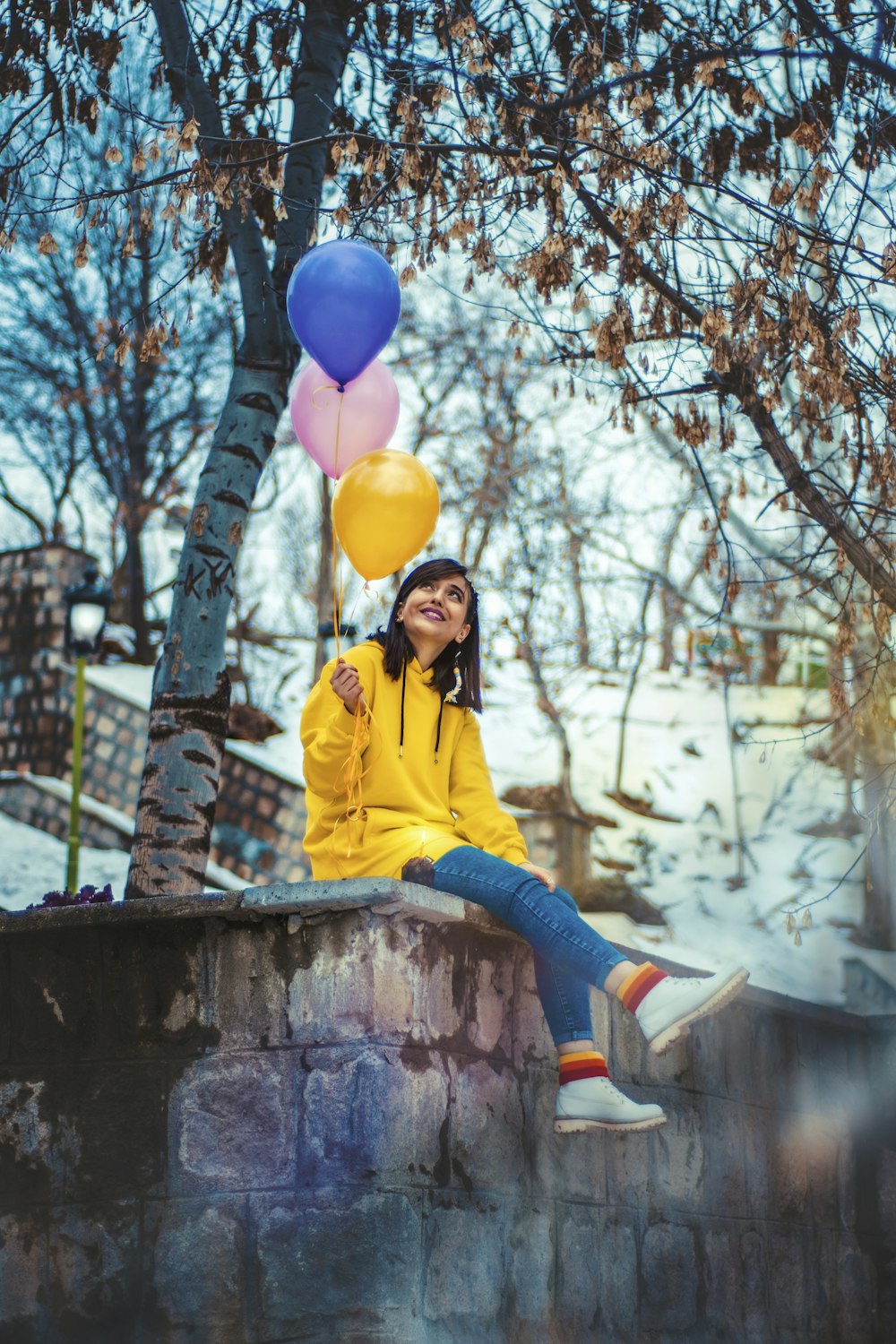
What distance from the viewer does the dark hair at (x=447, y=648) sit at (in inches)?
155

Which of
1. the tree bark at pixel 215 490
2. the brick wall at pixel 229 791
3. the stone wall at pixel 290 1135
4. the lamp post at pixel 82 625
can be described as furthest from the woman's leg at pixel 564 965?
the brick wall at pixel 229 791

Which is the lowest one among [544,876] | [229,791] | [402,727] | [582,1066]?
[582,1066]

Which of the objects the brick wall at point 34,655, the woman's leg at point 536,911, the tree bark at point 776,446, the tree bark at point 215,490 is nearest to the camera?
the woman's leg at point 536,911

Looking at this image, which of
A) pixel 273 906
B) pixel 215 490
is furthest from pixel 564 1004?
pixel 215 490

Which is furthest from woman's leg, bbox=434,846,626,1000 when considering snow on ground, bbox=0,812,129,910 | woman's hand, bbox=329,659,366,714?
snow on ground, bbox=0,812,129,910

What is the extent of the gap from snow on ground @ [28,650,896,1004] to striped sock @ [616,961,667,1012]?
9404 mm

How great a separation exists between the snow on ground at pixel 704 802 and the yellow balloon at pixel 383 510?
9124 mm

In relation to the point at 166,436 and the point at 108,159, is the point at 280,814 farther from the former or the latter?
the point at 108,159

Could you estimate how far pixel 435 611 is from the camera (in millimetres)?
3934

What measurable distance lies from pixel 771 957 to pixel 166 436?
11290 millimetres

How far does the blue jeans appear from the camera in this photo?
3.36 m

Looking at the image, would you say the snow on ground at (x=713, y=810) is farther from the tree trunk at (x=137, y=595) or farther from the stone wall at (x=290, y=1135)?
the stone wall at (x=290, y=1135)

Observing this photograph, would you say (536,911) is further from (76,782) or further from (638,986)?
(76,782)

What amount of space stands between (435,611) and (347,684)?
542mm
